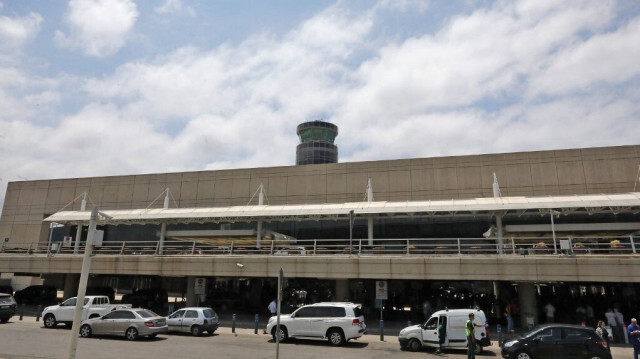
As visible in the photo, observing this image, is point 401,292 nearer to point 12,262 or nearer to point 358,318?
point 358,318

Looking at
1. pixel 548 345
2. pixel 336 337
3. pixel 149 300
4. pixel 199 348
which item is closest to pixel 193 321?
pixel 199 348

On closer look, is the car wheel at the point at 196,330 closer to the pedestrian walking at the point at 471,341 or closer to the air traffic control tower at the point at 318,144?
the pedestrian walking at the point at 471,341

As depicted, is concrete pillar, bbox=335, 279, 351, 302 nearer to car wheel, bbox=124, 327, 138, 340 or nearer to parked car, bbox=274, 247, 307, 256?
parked car, bbox=274, 247, 307, 256

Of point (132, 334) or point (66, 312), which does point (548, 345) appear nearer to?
point (132, 334)

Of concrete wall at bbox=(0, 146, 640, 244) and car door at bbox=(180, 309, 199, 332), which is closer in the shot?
car door at bbox=(180, 309, 199, 332)

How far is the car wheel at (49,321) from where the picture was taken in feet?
73.0

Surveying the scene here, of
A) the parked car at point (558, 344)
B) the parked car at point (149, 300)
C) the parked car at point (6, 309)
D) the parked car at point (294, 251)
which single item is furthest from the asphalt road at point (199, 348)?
the parked car at point (149, 300)

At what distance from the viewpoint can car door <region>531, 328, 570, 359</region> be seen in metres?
13.8

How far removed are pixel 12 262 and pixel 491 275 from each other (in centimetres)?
3155

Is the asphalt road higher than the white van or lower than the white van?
lower

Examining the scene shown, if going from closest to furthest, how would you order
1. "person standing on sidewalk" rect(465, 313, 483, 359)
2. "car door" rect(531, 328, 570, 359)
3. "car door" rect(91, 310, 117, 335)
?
"car door" rect(531, 328, 570, 359) < "person standing on sidewalk" rect(465, 313, 483, 359) < "car door" rect(91, 310, 117, 335)

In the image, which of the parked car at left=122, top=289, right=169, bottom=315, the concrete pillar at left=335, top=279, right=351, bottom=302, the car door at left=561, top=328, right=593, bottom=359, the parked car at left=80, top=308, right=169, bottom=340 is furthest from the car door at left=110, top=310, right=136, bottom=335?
the car door at left=561, top=328, right=593, bottom=359

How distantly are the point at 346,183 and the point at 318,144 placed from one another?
2440 inches

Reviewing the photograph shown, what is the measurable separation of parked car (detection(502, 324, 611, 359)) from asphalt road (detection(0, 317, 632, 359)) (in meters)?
2.06
